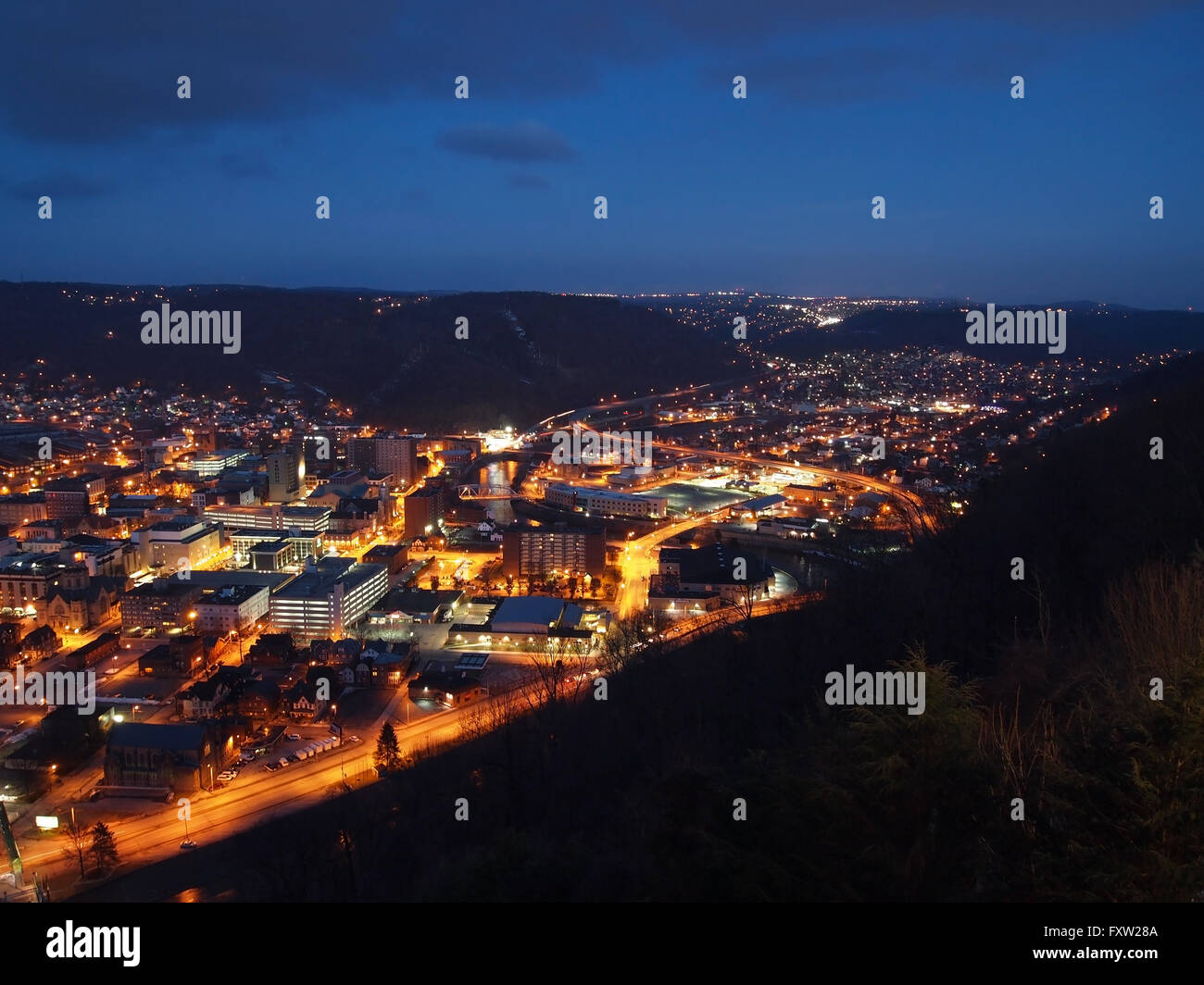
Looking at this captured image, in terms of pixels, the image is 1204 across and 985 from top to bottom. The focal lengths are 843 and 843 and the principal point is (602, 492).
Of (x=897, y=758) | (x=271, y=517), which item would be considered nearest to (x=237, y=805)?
(x=897, y=758)

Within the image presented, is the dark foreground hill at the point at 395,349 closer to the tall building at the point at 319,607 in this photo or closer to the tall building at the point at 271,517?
the tall building at the point at 271,517

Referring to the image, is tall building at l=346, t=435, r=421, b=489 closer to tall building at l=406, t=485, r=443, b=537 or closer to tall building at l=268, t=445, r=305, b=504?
tall building at l=268, t=445, r=305, b=504

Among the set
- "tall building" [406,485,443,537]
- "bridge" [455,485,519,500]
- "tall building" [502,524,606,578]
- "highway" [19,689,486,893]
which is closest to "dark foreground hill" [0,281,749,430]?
"bridge" [455,485,519,500]

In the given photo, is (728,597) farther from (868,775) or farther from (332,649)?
(868,775)

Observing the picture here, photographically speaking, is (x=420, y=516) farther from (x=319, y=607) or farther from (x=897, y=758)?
(x=897, y=758)

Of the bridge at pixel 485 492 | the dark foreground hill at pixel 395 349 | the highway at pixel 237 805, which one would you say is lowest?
the highway at pixel 237 805

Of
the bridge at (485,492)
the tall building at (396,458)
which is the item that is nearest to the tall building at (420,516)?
the bridge at (485,492)
